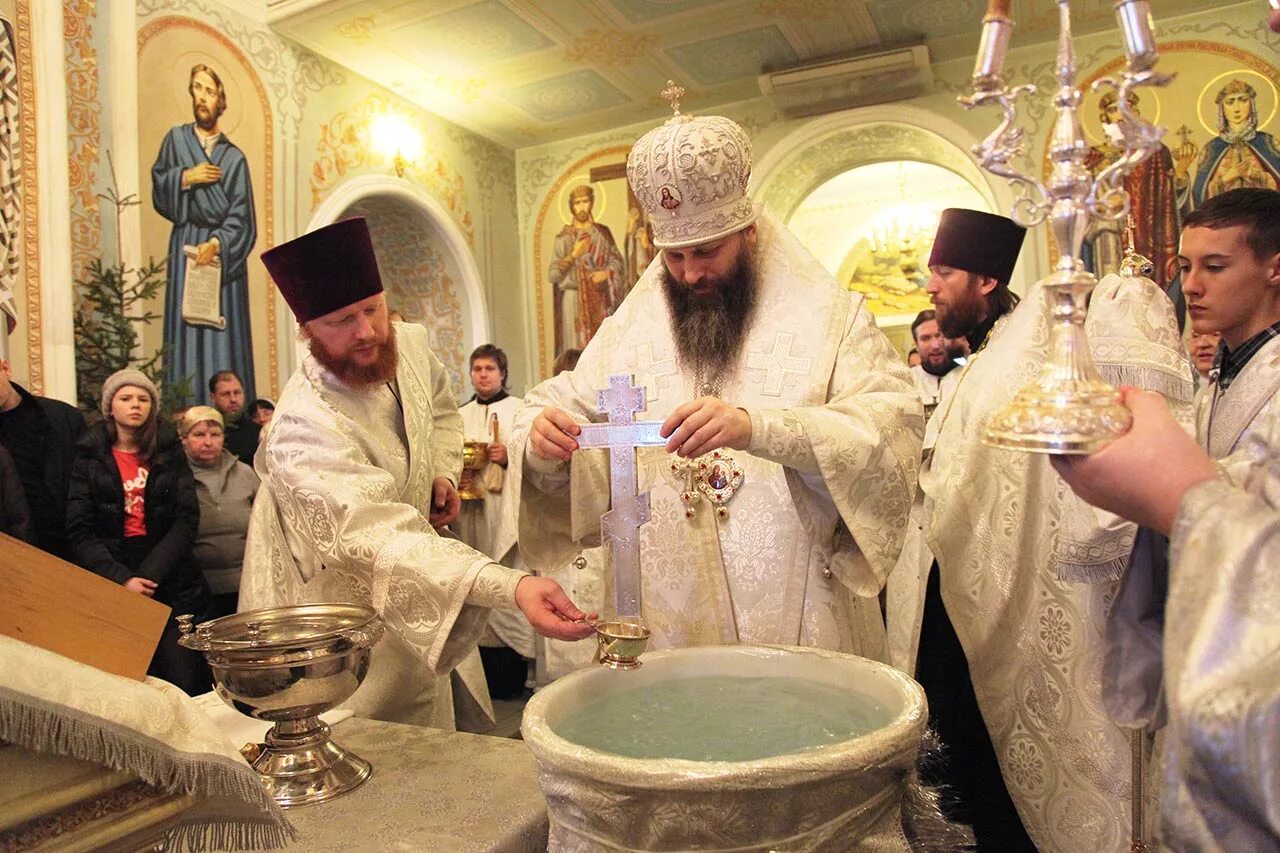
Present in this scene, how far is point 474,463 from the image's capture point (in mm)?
5543

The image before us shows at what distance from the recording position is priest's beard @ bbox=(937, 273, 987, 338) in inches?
123

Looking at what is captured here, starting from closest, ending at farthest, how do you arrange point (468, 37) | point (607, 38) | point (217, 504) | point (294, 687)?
point (294, 687)
point (217, 504)
point (468, 37)
point (607, 38)

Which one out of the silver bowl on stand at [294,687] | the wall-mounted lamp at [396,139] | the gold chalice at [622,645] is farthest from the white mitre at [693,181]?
the wall-mounted lamp at [396,139]

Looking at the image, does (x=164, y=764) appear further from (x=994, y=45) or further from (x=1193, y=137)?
(x=1193, y=137)

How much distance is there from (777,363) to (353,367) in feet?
3.46

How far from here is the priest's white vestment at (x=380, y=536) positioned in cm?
178

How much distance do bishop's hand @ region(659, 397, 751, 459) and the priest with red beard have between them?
403 millimetres

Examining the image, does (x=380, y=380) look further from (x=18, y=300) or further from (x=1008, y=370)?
(x=18, y=300)

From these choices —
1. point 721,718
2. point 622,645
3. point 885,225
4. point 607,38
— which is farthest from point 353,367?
point 885,225

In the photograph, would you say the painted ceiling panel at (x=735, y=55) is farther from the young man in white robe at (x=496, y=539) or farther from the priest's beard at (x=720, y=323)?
the priest's beard at (x=720, y=323)

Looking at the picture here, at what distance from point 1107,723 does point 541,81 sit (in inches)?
304

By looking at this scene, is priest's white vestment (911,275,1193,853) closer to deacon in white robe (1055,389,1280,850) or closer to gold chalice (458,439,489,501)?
deacon in white robe (1055,389,1280,850)

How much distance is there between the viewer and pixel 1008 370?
2359 millimetres

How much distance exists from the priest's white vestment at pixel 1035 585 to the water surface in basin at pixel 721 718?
33.7 inches
